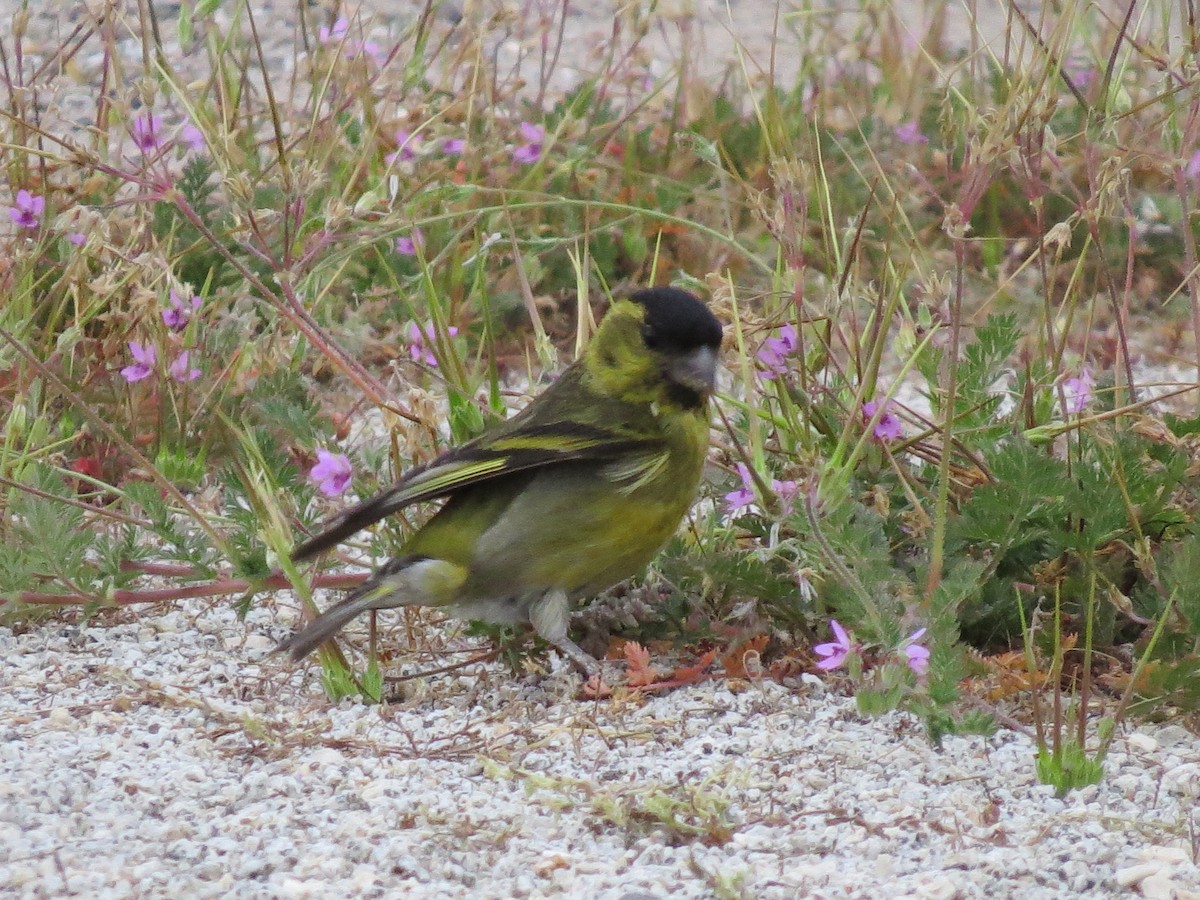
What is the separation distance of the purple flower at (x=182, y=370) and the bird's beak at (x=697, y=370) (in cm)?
142

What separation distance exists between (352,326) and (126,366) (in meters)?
0.90

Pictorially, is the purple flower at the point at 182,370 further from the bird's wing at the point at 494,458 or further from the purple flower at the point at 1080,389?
the purple flower at the point at 1080,389

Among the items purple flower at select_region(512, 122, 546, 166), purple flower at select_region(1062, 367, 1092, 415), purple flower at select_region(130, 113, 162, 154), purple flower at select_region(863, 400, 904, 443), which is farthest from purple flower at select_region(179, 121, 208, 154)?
purple flower at select_region(1062, 367, 1092, 415)

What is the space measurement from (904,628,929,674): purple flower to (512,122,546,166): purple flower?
2852mm

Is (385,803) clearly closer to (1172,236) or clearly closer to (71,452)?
(71,452)

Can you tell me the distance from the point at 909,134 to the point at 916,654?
414 centimetres

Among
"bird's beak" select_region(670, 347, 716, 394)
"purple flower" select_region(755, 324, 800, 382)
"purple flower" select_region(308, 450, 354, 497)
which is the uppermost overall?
"purple flower" select_region(755, 324, 800, 382)

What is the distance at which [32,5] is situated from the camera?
8.62 m

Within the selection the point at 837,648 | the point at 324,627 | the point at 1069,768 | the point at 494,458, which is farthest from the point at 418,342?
the point at 1069,768

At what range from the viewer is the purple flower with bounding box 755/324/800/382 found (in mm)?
3883

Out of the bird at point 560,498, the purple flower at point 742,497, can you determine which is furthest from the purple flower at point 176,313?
the purple flower at point 742,497

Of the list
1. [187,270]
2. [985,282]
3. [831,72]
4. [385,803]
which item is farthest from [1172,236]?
[385,803]

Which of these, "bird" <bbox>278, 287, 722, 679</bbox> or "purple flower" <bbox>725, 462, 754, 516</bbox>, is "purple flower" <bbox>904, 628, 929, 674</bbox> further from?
"bird" <bbox>278, 287, 722, 679</bbox>

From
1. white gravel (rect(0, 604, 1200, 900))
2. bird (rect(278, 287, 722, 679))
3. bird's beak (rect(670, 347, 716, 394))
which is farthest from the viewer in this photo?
bird's beak (rect(670, 347, 716, 394))
